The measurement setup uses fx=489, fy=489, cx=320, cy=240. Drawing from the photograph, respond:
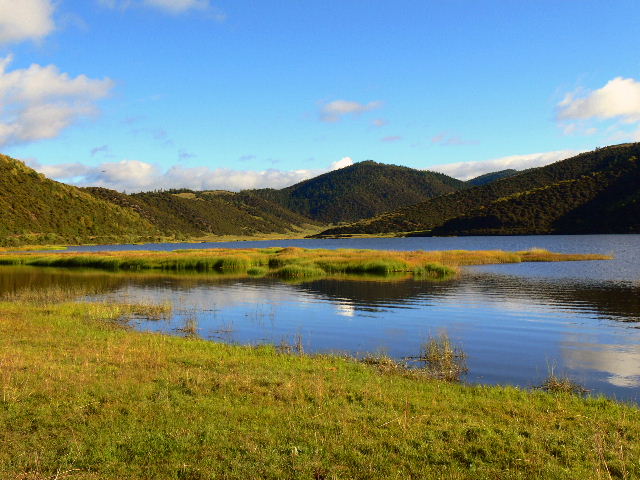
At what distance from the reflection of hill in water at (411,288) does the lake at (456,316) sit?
98 millimetres

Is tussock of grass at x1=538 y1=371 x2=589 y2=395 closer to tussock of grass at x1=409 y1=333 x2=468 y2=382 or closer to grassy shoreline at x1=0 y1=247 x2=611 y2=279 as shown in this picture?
tussock of grass at x1=409 y1=333 x2=468 y2=382

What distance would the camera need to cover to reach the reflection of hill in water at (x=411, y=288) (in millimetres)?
37594

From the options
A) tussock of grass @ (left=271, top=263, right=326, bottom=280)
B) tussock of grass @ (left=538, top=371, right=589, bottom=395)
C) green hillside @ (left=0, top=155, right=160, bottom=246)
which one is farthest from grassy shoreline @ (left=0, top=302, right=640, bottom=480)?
green hillside @ (left=0, top=155, right=160, bottom=246)

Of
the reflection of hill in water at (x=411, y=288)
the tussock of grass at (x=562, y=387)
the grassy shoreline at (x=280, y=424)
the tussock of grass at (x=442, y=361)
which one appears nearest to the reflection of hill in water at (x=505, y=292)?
the reflection of hill in water at (x=411, y=288)

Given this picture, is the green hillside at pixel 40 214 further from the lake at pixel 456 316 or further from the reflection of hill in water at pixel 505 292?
the reflection of hill in water at pixel 505 292

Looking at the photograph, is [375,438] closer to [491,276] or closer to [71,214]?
[491,276]

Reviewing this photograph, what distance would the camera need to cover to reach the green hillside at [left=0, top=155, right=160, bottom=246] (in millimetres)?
158500

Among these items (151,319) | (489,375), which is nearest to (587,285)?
(489,375)

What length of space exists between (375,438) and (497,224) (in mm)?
199487

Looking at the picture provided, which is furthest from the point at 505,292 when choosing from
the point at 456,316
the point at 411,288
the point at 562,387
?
the point at 562,387

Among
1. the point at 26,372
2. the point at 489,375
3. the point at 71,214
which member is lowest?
the point at 489,375

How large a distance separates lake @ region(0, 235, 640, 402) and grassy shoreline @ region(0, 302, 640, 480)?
4.83 m

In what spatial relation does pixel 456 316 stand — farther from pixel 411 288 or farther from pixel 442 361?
pixel 411 288

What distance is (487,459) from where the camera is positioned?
9445mm
